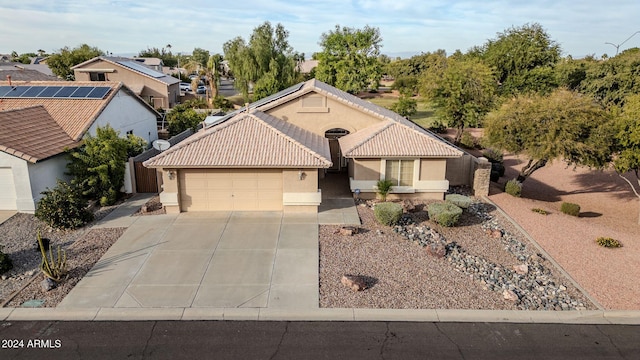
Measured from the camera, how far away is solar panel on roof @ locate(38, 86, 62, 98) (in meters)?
24.3

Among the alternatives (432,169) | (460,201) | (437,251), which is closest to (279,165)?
(437,251)

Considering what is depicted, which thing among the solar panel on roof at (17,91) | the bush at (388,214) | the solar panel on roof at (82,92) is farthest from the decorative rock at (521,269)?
the solar panel on roof at (17,91)

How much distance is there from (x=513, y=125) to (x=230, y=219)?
14.7 metres

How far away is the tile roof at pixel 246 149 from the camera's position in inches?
707

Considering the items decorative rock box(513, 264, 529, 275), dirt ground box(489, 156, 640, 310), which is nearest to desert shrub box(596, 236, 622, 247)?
dirt ground box(489, 156, 640, 310)

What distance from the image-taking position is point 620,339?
10820 mm

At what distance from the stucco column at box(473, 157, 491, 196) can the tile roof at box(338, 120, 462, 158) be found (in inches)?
82.9

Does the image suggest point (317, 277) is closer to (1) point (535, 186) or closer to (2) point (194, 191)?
(2) point (194, 191)

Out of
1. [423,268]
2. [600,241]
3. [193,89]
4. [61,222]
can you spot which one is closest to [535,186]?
[600,241]

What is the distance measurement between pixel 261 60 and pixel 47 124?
116ft

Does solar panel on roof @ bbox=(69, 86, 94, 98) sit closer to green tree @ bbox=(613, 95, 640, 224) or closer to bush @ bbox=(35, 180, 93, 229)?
bush @ bbox=(35, 180, 93, 229)

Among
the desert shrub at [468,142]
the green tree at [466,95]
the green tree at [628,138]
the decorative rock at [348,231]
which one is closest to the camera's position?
the decorative rock at [348,231]

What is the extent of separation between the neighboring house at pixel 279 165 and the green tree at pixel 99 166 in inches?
129

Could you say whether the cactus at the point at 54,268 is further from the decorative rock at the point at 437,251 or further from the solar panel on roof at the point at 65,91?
the solar panel on roof at the point at 65,91
